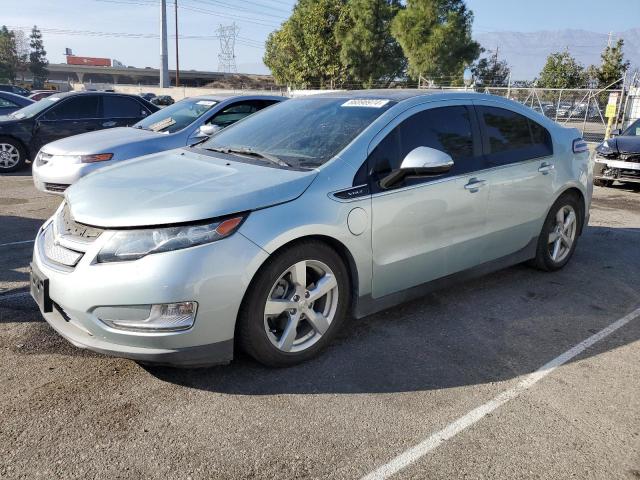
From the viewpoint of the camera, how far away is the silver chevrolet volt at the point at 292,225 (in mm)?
2799

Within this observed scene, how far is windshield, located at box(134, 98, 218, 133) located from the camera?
7668mm

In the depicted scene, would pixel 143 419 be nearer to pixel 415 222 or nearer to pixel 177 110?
pixel 415 222

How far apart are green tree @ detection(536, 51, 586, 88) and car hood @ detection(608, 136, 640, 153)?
103ft

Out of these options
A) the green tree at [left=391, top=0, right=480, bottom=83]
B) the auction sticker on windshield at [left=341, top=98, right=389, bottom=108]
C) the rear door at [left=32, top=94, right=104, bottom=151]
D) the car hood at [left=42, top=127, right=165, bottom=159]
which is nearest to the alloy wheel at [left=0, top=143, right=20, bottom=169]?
the rear door at [left=32, top=94, right=104, bottom=151]

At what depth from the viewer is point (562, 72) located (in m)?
39.2

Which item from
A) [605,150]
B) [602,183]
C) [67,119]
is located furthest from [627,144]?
[67,119]

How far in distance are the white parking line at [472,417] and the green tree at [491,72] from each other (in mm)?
44983

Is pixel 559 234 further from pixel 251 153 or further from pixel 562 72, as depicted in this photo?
pixel 562 72

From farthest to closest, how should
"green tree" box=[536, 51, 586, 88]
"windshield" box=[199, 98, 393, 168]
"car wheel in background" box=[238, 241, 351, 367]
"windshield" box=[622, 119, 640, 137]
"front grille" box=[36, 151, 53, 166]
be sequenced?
"green tree" box=[536, 51, 586, 88] → "windshield" box=[622, 119, 640, 137] → "front grille" box=[36, 151, 53, 166] → "windshield" box=[199, 98, 393, 168] → "car wheel in background" box=[238, 241, 351, 367]

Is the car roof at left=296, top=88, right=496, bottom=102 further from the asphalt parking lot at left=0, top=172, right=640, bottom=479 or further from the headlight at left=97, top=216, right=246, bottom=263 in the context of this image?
the headlight at left=97, top=216, right=246, bottom=263

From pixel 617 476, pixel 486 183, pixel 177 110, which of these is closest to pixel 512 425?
pixel 617 476

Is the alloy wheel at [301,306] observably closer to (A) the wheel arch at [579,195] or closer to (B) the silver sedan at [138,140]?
(A) the wheel arch at [579,195]

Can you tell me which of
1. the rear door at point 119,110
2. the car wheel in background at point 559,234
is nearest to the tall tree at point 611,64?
the rear door at point 119,110

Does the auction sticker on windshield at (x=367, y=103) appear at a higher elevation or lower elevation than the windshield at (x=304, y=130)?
higher
